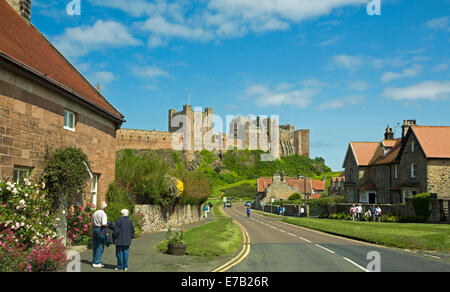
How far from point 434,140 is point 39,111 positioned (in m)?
38.8

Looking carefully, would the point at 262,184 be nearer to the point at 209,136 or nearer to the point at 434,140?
the point at 209,136

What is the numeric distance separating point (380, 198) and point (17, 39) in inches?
1783

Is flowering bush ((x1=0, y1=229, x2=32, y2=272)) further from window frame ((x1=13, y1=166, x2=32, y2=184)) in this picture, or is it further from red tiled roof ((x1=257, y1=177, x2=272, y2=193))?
red tiled roof ((x1=257, y1=177, x2=272, y2=193))

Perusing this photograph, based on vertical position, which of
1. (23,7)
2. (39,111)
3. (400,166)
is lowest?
(400,166)

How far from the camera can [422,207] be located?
1393 inches

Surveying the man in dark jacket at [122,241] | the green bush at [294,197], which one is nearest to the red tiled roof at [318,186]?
the green bush at [294,197]

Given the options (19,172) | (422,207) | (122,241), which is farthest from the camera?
(422,207)

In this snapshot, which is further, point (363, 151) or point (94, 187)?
point (363, 151)

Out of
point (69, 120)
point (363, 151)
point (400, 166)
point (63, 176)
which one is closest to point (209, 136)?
point (363, 151)

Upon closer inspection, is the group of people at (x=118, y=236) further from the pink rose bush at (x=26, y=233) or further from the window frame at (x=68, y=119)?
the window frame at (x=68, y=119)

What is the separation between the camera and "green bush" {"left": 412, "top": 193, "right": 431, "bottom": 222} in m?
35.0

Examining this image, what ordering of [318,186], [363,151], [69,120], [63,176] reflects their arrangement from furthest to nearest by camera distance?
[318,186]
[363,151]
[69,120]
[63,176]

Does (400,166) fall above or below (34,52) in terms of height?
below

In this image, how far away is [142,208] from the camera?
76.3ft
